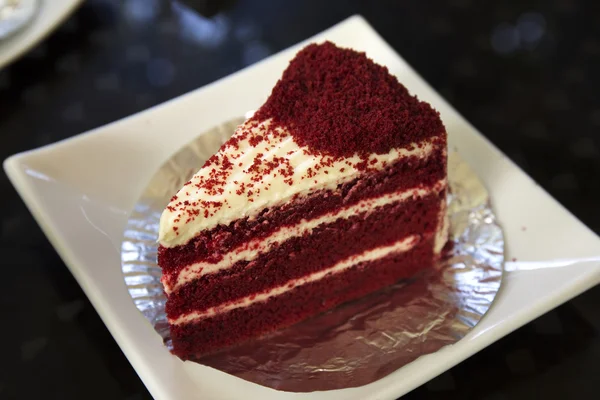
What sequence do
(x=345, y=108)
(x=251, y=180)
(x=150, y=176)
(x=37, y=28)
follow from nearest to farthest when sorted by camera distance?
(x=251, y=180) → (x=345, y=108) → (x=150, y=176) → (x=37, y=28)

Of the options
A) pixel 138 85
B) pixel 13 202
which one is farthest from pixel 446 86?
pixel 13 202

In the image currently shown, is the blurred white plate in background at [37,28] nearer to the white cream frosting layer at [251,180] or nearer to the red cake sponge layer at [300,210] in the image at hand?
the white cream frosting layer at [251,180]

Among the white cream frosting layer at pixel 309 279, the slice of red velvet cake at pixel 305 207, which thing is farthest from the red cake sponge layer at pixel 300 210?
the white cream frosting layer at pixel 309 279

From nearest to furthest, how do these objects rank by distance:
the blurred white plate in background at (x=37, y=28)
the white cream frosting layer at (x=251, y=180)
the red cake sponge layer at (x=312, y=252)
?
the white cream frosting layer at (x=251, y=180)
the red cake sponge layer at (x=312, y=252)
the blurred white plate in background at (x=37, y=28)

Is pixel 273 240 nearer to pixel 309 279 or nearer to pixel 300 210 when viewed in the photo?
pixel 300 210

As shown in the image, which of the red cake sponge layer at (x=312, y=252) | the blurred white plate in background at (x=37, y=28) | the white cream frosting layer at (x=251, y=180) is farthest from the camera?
the blurred white plate in background at (x=37, y=28)

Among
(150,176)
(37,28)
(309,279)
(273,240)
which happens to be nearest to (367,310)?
(309,279)

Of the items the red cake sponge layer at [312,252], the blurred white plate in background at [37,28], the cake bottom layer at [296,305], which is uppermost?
the blurred white plate in background at [37,28]
